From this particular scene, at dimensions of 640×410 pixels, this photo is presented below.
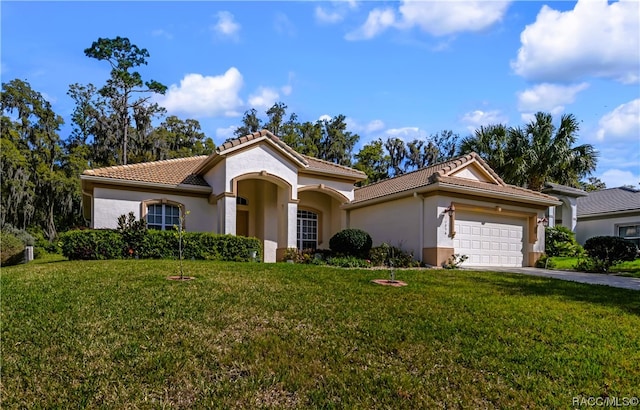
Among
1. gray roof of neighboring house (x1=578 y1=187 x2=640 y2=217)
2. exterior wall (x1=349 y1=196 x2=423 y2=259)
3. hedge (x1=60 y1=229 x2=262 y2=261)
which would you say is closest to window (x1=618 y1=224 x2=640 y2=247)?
gray roof of neighboring house (x1=578 y1=187 x2=640 y2=217)

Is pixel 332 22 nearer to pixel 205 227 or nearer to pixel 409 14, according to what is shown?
pixel 409 14

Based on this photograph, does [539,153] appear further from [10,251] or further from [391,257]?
[10,251]

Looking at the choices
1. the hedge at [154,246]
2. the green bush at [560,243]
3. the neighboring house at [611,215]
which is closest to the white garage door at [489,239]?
the green bush at [560,243]

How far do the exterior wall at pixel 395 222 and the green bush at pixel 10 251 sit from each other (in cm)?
1534

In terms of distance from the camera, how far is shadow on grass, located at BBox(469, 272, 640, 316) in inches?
333

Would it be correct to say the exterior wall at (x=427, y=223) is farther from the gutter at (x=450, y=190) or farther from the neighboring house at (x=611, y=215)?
the neighboring house at (x=611, y=215)

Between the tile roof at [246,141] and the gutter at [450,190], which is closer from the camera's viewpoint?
the gutter at [450,190]

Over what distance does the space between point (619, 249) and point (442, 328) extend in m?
13.2

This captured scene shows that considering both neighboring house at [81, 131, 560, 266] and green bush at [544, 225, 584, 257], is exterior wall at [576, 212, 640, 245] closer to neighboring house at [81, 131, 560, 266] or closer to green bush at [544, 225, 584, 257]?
green bush at [544, 225, 584, 257]

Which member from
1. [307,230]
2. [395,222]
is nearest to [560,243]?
[395,222]

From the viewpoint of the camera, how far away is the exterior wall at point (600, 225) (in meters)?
23.5

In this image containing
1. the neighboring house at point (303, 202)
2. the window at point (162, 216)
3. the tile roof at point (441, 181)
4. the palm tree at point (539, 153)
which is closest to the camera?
the neighboring house at point (303, 202)

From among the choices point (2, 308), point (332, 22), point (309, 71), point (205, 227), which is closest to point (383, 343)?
point (2, 308)

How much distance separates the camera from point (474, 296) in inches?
326
